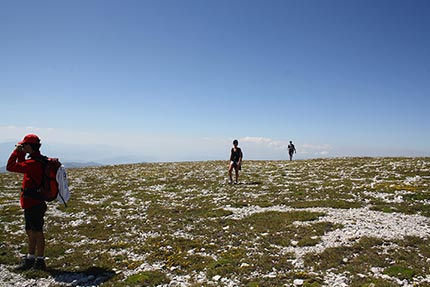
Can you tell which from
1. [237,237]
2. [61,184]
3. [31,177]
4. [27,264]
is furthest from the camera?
[237,237]

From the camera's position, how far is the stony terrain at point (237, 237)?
34.4 ft

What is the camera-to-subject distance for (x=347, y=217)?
17.4 meters

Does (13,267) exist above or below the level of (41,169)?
below

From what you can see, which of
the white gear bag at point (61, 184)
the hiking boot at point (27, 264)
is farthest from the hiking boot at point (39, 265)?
the white gear bag at point (61, 184)

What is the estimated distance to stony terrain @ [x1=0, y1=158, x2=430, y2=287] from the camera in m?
10.5

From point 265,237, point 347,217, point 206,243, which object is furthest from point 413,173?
point 206,243

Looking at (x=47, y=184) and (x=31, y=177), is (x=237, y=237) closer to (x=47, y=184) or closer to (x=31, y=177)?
A: (x=47, y=184)

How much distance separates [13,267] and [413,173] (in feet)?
119

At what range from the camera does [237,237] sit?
14.6m

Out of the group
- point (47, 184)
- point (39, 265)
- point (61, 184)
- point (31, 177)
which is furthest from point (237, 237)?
point (31, 177)

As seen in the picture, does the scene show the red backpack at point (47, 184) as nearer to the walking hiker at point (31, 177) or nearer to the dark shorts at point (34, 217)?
the walking hiker at point (31, 177)

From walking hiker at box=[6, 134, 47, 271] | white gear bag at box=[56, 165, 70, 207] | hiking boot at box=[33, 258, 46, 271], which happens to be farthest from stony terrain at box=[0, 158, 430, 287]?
white gear bag at box=[56, 165, 70, 207]

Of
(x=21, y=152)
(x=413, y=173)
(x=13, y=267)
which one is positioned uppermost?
(x=21, y=152)

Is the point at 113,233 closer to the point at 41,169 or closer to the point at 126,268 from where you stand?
the point at 126,268
